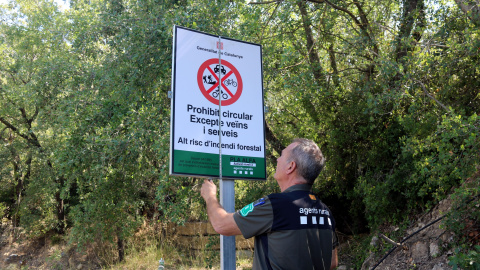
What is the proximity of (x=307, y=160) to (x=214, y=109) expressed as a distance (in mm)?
954

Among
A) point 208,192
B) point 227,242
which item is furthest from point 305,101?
point 208,192

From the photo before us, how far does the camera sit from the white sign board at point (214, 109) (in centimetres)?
315

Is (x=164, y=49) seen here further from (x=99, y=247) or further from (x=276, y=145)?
(x=99, y=247)

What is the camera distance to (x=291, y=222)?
248 cm

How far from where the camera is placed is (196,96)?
10.8 ft

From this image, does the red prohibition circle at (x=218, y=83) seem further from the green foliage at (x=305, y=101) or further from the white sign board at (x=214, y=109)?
the green foliage at (x=305, y=101)

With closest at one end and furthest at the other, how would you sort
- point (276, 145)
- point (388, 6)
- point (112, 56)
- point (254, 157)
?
point (254, 157) → point (112, 56) → point (388, 6) → point (276, 145)

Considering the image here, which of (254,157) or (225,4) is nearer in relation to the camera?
(254,157)

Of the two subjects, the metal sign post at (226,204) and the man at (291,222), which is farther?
the metal sign post at (226,204)

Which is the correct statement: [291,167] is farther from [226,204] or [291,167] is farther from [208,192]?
[226,204]

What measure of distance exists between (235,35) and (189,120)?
4.48 meters

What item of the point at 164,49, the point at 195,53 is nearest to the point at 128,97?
the point at 164,49

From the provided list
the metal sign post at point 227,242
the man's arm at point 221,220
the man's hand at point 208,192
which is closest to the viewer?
the man's arm at point 221,220

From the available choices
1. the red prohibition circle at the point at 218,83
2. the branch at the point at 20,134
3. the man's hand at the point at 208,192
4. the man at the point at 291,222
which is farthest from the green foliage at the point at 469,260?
the branch at the point at 20,134
